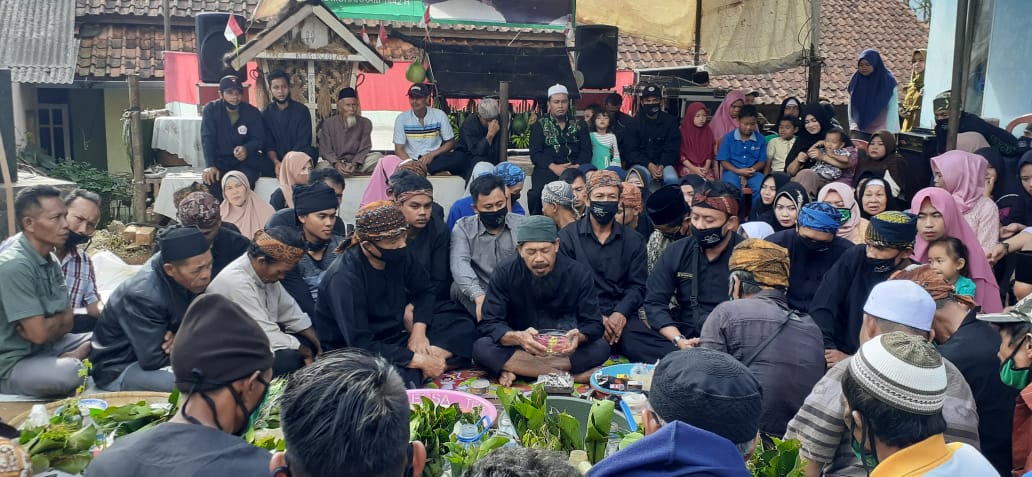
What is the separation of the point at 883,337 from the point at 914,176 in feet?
20.1

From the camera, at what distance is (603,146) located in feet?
30.2

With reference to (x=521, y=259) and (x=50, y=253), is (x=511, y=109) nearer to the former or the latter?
(x=521, y=259)

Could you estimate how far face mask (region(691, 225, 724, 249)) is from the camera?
5355 millimetres

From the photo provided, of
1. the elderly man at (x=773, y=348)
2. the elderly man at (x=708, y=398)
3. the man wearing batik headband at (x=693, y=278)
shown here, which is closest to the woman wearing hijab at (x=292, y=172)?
the man wearing batik headband at (x=693, y=278)

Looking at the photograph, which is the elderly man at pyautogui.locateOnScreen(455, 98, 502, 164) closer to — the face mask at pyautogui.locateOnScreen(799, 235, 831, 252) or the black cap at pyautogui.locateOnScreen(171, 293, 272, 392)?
the face mask at pyautogui.locateOnScreen(799, 235, 831, 252)

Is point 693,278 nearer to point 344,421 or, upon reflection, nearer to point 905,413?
point 905,413

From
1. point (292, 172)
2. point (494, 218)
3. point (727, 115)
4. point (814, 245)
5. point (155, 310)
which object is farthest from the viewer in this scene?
point (727, 115)

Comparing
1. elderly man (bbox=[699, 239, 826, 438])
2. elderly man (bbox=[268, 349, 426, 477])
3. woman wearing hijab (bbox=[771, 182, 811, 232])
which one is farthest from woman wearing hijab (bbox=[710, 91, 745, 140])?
elderly man (bbox=[268, 349, 426, 477])

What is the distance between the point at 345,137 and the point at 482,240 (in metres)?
3.22

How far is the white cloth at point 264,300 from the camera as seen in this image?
4.54 m

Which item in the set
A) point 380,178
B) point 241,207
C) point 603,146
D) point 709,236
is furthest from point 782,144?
point 241,207

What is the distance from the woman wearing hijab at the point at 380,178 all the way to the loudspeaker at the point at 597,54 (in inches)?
180

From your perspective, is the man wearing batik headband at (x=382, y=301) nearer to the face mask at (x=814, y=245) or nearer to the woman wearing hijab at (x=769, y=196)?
the face mask at (x=814, y=245)

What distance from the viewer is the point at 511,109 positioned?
35.0 feet
